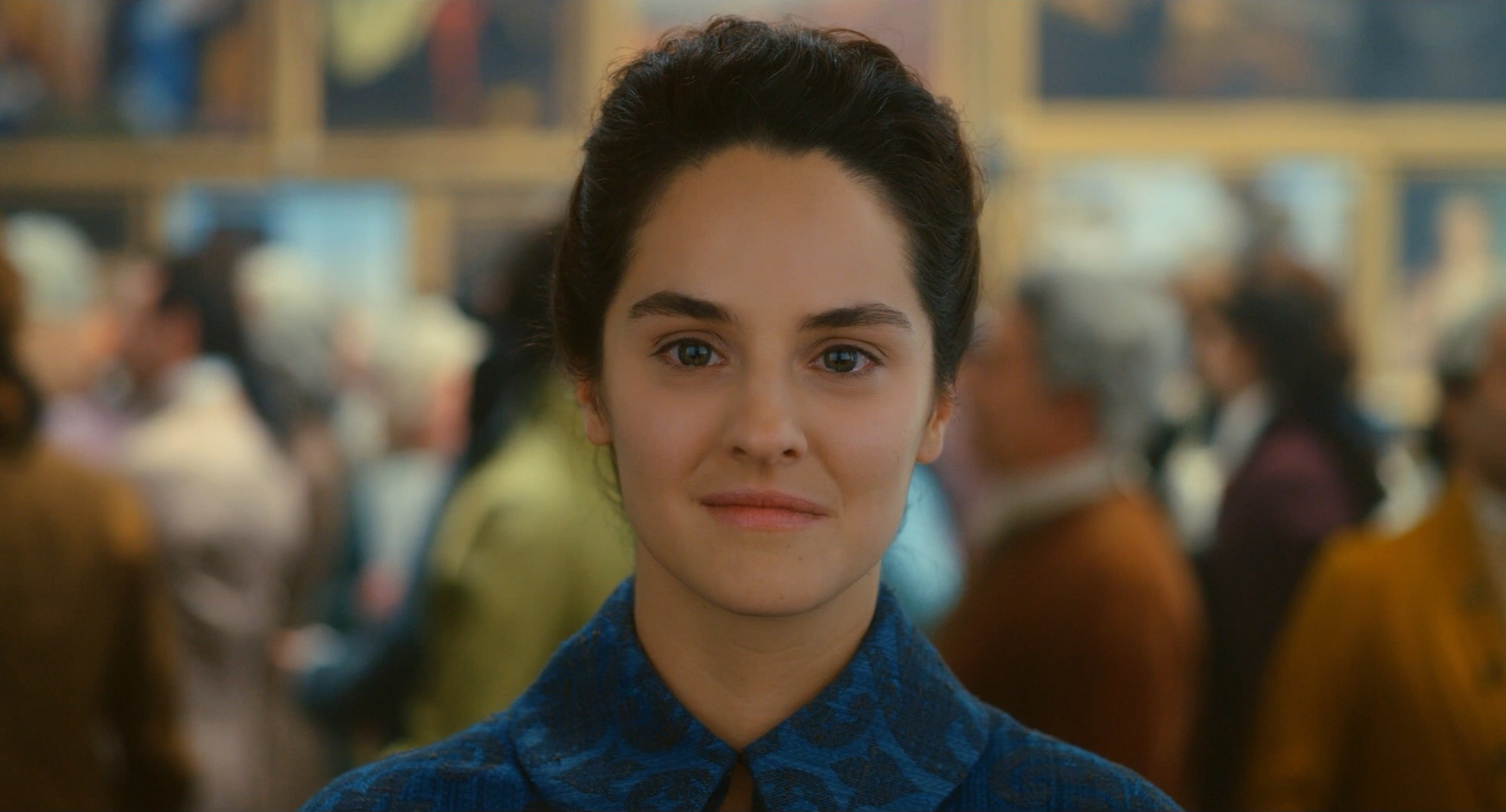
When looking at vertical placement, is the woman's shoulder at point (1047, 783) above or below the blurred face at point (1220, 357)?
above

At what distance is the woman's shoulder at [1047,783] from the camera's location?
1.25 meters

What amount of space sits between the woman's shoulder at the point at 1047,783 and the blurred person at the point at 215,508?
8.68 ft

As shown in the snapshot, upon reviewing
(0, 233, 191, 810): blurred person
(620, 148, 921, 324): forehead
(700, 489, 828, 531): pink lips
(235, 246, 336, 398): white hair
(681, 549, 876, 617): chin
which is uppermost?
(620, 148, 921, 324): forehead

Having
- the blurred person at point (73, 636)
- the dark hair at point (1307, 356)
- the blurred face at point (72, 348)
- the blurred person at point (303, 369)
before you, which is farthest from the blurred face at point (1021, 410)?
the blurred face at point (72, 348)

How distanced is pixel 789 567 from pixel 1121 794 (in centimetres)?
31

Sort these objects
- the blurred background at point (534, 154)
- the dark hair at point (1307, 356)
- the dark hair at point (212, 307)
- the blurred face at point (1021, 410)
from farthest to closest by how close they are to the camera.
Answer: the blurred background at point (534, 154) → the dark hair at point (212, 307) → the dark hair at point (1307, 356) → the blurred face at point (1021, 410)

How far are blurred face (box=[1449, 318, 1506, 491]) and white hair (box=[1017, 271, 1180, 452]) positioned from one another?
0.55 m

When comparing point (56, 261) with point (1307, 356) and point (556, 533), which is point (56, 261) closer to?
point (556, 533)

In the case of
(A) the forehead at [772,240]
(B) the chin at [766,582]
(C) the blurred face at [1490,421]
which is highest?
(A) the forehead at [772,240]

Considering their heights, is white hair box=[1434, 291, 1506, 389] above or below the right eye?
below

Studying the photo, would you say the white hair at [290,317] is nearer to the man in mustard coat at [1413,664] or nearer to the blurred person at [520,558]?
the blurred person at [520,558]

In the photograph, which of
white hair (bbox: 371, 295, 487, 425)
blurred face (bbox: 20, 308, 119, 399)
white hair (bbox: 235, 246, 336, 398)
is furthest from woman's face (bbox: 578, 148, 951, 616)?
blurred face (bbox: 20, 308, 119, 399)

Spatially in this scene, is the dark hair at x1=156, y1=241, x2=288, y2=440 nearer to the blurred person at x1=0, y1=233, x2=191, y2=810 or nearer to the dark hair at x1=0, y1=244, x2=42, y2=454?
Answer: the blurred person at x1=0, y1=233, x2=191, y2=810

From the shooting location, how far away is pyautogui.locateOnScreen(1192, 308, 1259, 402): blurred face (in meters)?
3.89
